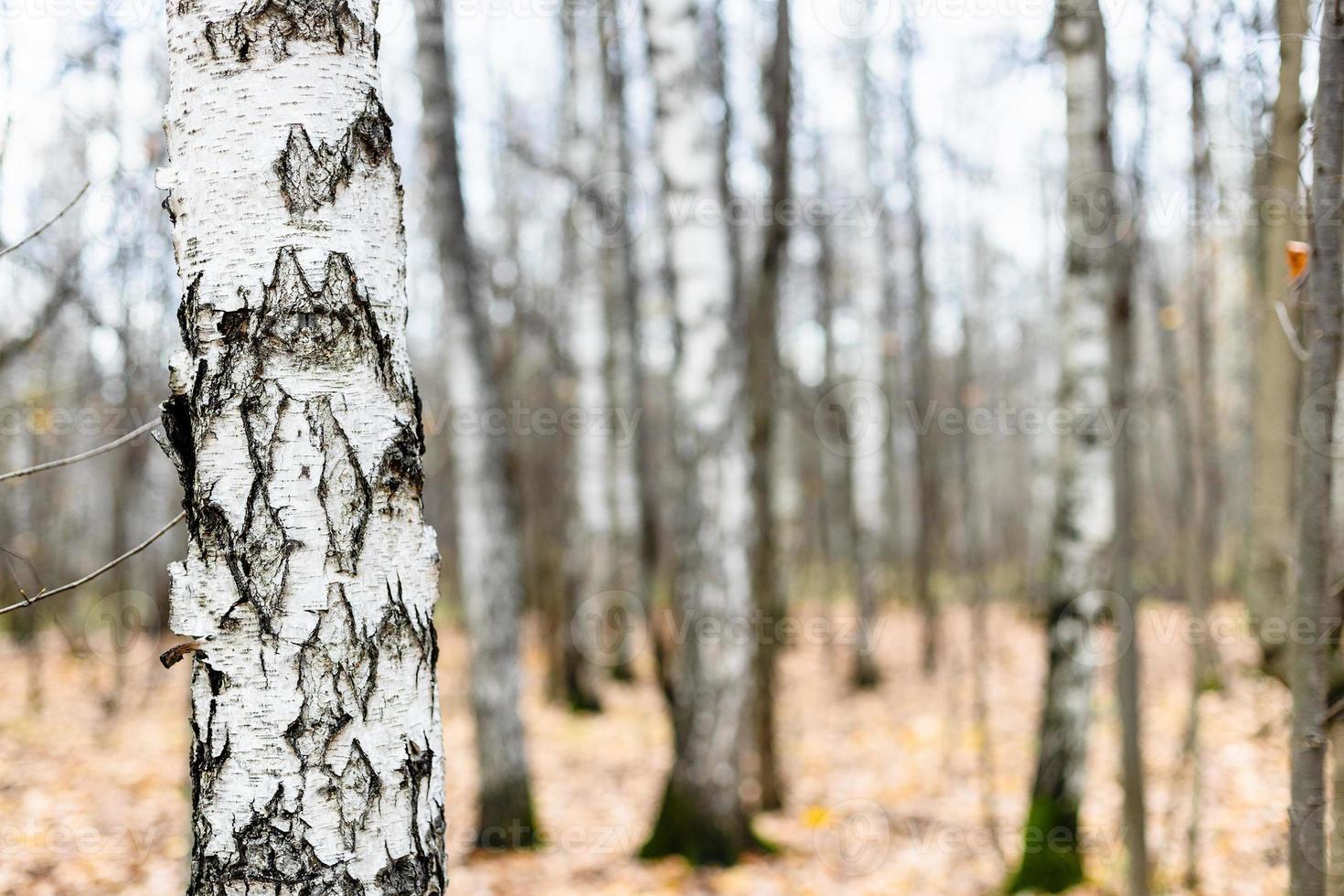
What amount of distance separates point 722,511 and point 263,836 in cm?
362

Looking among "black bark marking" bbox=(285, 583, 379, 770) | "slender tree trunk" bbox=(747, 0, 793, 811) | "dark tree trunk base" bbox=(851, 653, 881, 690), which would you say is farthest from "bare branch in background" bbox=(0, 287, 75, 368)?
"dark tree trunk base" bbox=(851, 653, 881, 690)

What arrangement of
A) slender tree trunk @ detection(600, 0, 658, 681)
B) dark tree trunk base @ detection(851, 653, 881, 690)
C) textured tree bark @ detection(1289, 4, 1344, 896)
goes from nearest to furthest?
textured tree bark @ detection(1289, 4, 1344, 896)
slender tree trunk @ detection(600, 0, 658, 681)
dark tree trunk base @ detection(851, 653, 881, 690)

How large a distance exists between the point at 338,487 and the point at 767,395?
4404mm

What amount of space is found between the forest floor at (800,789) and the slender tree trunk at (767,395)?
494mm

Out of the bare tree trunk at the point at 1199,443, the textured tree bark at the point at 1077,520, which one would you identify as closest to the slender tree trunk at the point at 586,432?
the textured tree bark at the point at 1077,520

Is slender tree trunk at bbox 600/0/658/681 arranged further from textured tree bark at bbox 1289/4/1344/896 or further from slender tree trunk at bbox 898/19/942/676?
textured tree bark at bbox 1289/4/1344/896

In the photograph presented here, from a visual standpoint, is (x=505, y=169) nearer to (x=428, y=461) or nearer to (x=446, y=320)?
(x=428, y=461)

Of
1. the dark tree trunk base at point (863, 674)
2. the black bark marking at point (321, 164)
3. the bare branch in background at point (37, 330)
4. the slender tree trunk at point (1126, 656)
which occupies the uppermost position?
the bare branch in background at point (37, 330)

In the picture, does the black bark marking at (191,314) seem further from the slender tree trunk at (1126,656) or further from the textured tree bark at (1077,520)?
the textured tree bark at (1077,520)

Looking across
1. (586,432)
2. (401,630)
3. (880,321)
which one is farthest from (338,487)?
(880,321)

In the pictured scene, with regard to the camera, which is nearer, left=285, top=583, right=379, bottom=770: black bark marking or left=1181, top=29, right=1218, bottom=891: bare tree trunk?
left=285, top=583, right=379, bottom=770: black bark marking

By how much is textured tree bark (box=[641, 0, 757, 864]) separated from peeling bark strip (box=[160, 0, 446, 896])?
344cm

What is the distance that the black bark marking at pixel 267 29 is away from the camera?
1358 millimetres

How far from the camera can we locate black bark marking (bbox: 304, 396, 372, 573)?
1.33 meters
